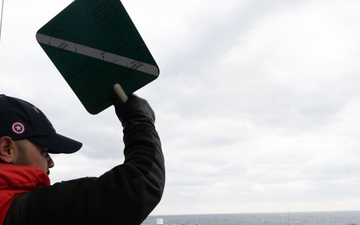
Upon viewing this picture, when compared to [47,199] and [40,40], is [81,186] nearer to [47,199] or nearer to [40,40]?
[47,199]

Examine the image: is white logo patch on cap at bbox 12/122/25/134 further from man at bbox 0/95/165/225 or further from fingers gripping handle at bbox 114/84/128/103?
fingers gripping handle at bbox 114/84/128/103

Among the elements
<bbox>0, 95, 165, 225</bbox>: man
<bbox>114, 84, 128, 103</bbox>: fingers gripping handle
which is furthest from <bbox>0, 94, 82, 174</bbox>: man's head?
<bbox>114, 84, 128, 103</bbox>: fingers gripping handle

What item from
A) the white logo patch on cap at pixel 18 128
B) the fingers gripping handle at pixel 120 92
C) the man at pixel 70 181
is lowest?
the man at pixel 70 181

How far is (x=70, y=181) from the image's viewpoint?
4.65 feet

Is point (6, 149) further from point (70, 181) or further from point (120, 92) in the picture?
point (120, 92)

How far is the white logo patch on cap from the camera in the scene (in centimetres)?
151

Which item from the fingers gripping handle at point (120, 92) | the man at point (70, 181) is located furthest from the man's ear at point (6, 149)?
the fingers gripping handle at point (120, 92)

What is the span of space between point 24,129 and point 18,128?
0.07 ft

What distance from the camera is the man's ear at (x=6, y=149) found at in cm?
148

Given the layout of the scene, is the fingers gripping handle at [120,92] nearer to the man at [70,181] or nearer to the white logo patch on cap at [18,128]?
the man at [70,181]

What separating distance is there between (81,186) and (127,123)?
1.08ft

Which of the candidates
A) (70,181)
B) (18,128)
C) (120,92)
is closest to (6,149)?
(18,128)

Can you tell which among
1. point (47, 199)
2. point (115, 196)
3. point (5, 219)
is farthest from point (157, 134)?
point (5, 219)

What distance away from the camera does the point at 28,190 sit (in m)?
1.45
